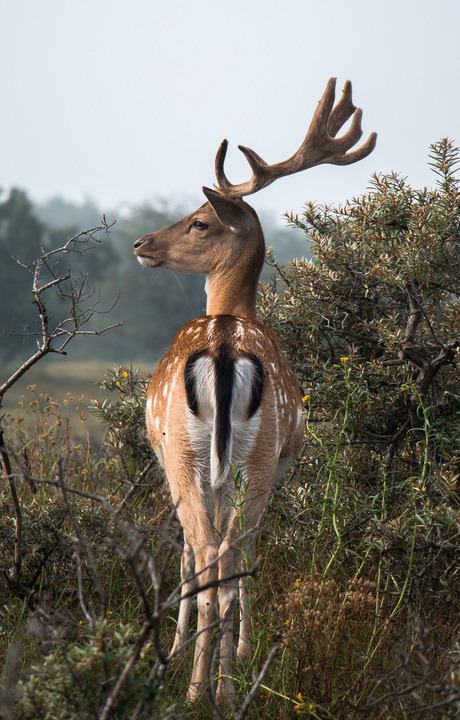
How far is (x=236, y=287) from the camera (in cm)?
442

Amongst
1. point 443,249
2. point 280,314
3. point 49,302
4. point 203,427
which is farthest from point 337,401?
point 49,302

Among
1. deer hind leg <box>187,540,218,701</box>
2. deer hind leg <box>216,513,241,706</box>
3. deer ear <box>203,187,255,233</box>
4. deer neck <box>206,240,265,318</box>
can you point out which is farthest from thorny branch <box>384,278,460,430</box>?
deer hind leg <box>187,540,218,701</box>

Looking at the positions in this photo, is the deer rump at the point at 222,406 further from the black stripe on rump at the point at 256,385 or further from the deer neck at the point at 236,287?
the deer neck at the point at 236,287

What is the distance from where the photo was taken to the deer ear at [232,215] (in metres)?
4.18

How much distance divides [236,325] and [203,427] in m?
0.58

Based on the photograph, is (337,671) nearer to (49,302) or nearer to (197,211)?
(197,211)

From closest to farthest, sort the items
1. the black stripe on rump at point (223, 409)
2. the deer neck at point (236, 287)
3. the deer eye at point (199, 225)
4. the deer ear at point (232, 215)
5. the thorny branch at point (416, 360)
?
the black stripe on rump at point (223, 409)
the thorny branch at point (416, 360)
the deer ear at point (232, 215)
the deer neck at point (236, 287)
the deer eye at point (199, 225)

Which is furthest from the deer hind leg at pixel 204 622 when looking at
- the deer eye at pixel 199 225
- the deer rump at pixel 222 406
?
the deer eye at pixel 199 225

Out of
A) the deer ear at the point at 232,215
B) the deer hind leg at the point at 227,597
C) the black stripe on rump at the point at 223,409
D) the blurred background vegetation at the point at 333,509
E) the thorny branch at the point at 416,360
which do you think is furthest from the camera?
the deer ear at the point at 232,215

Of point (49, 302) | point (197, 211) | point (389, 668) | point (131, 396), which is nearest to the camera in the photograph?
point (389, 668)

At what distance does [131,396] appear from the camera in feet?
17.6

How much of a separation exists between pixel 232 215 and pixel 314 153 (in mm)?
961

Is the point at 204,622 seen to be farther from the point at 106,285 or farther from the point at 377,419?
the point at 106,285

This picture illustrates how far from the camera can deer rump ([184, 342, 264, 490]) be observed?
3119 millimetres
